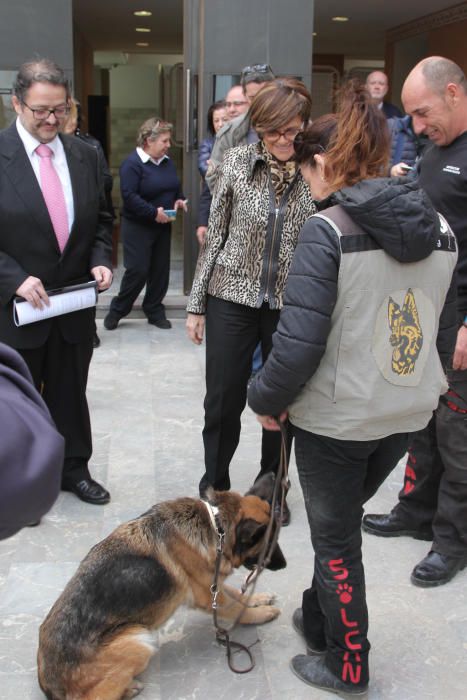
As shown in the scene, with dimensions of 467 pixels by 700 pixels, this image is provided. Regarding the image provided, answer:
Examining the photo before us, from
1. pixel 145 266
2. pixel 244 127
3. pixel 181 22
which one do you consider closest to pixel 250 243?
pixel 244 127

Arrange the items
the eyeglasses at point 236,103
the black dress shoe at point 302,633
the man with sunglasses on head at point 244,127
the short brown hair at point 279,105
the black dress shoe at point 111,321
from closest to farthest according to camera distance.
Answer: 1. the black dress shoe at point 302,633
2. the short brown hair at point 279,105
3. the man with sunglasses on head at point 244,127
4. the eyeglasses at point 236,103
5. the black dress shoe at point 111,321

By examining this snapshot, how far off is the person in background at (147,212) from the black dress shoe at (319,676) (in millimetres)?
4945

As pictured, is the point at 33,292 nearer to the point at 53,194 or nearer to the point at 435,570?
the point at 53,194

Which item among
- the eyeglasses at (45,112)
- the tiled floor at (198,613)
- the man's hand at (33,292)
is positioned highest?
the eyeglasses at (45,112)

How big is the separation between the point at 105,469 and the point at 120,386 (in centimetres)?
144

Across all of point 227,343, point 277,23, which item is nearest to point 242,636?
point 227,343

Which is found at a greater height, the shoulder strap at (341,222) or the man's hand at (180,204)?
the shoulder strap at (341,222)

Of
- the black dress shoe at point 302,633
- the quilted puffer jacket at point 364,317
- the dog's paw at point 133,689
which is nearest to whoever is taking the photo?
the quilted puffer jacket at point 364,317

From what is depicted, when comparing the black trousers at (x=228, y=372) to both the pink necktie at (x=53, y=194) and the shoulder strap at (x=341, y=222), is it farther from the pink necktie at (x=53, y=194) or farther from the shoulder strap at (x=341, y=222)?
the shoulder strap at (x=341, y=222)

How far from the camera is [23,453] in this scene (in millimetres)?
1238

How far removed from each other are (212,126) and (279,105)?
3.76 metres

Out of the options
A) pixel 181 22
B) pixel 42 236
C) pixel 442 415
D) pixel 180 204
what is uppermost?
pixel 181 22

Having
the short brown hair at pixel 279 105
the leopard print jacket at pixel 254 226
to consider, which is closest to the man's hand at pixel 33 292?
the leopard print jacket at pixel 254 226

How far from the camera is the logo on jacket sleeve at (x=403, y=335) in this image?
233 cm
